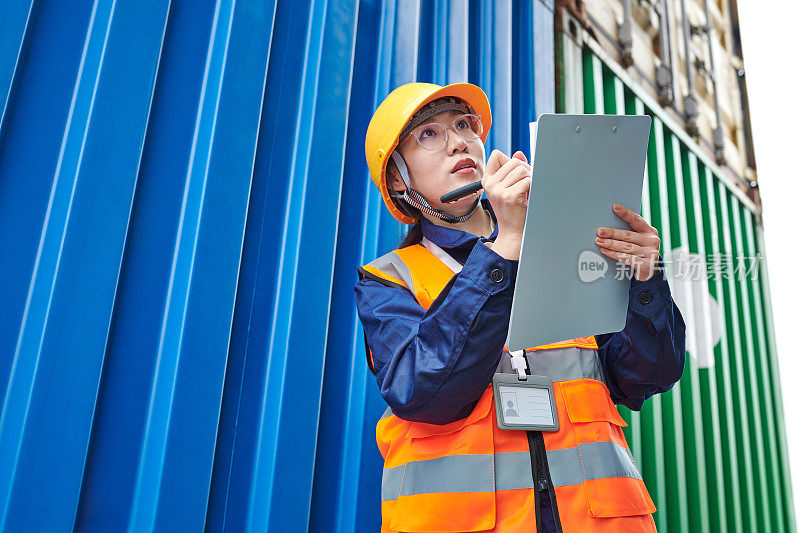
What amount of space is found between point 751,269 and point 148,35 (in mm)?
5251

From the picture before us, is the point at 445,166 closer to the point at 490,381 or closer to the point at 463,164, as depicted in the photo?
the point at 463,164

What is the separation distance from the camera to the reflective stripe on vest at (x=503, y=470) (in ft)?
3.68

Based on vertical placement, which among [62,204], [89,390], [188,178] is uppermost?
[188,178]

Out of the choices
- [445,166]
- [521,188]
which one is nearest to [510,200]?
[521,188]

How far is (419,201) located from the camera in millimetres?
1583

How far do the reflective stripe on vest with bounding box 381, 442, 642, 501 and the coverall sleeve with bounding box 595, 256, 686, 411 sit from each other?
0.23m

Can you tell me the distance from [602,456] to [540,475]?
15 centimetres

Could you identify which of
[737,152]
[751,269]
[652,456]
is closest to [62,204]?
[652,456]

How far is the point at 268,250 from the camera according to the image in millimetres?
1816

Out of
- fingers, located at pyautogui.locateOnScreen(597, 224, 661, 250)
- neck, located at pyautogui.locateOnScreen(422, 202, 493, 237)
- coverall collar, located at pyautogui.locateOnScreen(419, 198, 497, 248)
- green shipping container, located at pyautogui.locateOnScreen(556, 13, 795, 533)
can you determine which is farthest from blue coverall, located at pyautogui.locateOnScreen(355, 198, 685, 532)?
green shipping container, located at pyautogui.locateOnScreen(556, 13, 795, 533)

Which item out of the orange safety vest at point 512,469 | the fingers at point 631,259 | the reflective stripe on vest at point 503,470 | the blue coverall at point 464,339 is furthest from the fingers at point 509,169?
the reflective stripe on vest at point 503,470

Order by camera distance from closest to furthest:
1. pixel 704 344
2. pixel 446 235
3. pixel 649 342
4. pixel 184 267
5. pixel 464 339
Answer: pixel 464 339
pixel 649 342
pixel 446 235
pixel 184 267
pixel 704 344

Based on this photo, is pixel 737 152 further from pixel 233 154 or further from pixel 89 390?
pixel 89 390

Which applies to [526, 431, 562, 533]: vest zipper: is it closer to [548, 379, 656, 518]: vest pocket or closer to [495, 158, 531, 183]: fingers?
[548, 379, 656, 518]: vest pocket
